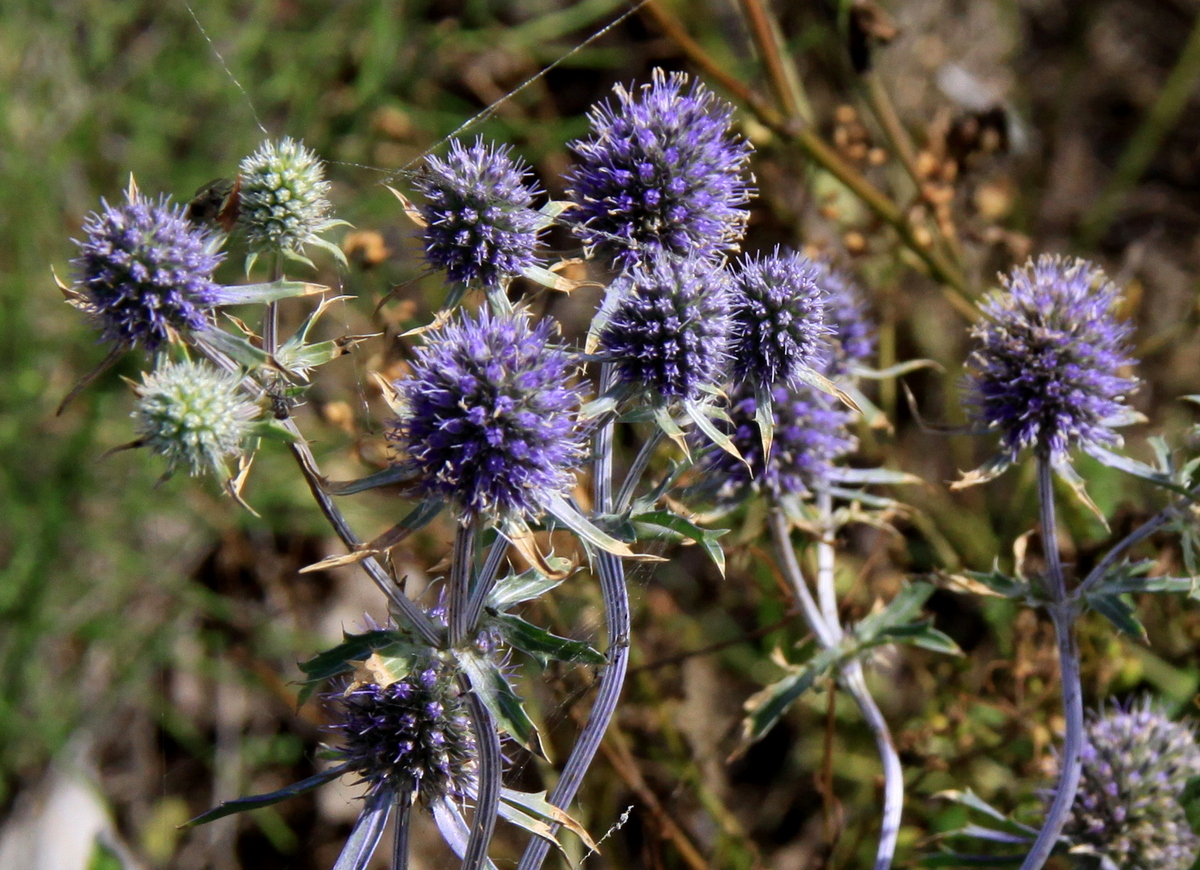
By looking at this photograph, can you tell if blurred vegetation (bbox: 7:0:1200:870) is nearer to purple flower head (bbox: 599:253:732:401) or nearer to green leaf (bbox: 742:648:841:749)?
green leaf (bbox: 742:648:841:749)

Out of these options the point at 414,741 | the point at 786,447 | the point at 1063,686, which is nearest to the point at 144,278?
the point at 414,741

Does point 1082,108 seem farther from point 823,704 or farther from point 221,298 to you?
point 221,298

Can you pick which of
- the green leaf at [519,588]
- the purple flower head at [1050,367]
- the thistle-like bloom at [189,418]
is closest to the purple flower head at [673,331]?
the green leaf at [519,588]

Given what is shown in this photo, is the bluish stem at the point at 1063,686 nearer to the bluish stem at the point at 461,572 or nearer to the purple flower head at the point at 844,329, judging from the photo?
the purple flower head at the point at 844,329

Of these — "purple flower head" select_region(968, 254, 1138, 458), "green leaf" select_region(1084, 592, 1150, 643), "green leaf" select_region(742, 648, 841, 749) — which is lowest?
"green leaf" select_region(742, 648, 841, 749)

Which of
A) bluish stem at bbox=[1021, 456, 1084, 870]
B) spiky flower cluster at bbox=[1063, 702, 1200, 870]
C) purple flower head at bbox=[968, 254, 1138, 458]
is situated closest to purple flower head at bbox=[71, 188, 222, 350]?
purple flower head at bbox=[968, 254, 1138, 458]
